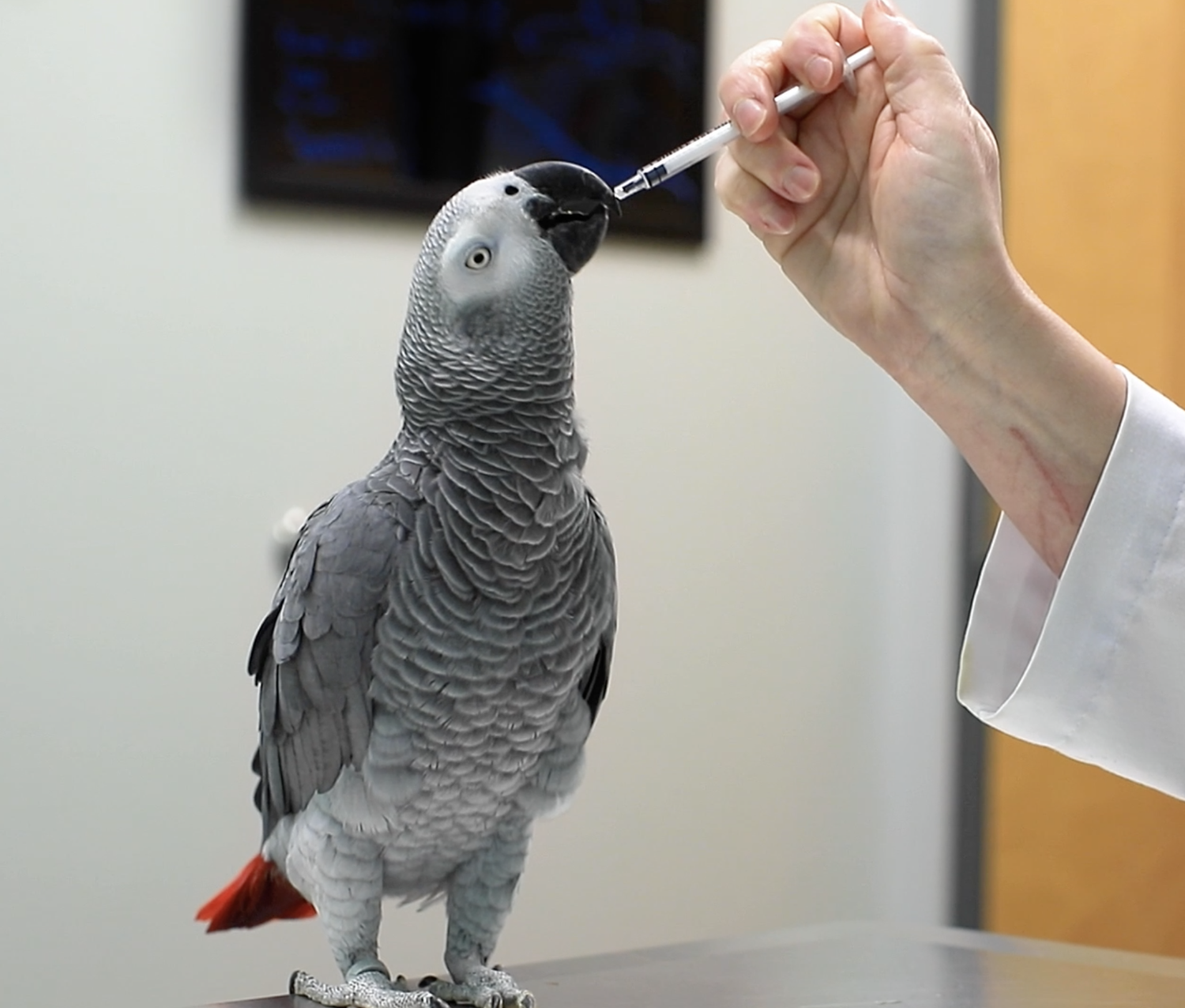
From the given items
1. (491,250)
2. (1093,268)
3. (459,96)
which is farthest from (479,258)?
(1093,268)

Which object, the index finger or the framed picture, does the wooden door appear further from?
the index finger

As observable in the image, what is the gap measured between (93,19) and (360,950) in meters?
1.05

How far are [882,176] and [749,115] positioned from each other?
0.33 ft

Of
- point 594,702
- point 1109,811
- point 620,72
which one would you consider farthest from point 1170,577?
point 1109,811

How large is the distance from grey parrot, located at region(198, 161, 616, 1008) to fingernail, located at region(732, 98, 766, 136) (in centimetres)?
11

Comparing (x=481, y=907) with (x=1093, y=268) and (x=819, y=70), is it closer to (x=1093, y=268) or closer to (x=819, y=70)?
(x=819, y=70)

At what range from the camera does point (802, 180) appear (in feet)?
2.64

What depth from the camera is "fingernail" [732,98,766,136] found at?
76cm

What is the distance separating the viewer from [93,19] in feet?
4.58

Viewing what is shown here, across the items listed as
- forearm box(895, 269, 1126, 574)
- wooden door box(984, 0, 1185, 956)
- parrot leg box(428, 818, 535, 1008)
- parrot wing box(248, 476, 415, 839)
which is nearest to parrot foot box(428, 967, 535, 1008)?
parrot leg box(428, 818, 535, 1008)

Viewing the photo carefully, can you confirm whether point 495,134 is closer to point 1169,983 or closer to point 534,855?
point 534,855

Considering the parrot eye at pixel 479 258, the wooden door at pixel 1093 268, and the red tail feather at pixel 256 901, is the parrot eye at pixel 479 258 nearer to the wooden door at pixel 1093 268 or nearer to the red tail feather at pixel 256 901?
the red tail feather at pixel 256 901

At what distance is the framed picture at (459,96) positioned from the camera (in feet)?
4.86

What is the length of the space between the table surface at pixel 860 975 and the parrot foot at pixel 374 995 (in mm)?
60
